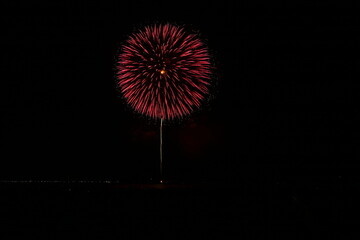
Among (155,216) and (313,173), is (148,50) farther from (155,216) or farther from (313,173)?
(313,173)

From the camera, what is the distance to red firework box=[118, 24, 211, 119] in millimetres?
9461

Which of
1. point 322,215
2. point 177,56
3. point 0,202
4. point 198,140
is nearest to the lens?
point 322,215

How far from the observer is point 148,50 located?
9562 millimetres

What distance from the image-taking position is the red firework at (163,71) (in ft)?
31.0

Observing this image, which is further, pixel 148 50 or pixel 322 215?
pixel 148 50

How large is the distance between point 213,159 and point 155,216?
16.2 ft

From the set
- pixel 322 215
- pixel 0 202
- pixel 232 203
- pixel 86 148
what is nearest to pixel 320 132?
pixel 322 215

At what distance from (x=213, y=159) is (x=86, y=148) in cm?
507

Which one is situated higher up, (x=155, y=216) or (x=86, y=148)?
(x=86, y=148)

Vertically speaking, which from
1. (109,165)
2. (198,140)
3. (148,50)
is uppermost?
(148,50)

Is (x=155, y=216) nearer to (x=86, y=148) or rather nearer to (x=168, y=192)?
(x=168, y=192)

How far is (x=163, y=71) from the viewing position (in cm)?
940

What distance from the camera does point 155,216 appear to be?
6.94 metres

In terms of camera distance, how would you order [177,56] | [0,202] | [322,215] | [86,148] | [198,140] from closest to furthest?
[322,215] → [0,202] → [177,56] → [198,140] → [86,148]
